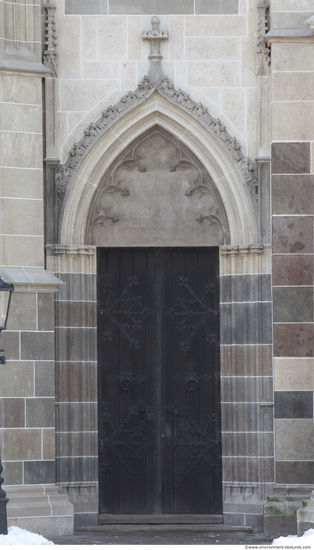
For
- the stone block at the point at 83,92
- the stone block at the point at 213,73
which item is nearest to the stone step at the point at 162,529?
the stone block at the point at 83,92

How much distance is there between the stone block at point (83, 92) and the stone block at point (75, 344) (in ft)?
8.41

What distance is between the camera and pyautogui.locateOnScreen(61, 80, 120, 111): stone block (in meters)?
11.7

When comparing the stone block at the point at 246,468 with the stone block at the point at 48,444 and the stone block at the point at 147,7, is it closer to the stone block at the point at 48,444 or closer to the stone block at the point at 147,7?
the stone block at the point at 48,444

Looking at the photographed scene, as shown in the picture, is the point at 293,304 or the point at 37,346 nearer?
the point at 37,346

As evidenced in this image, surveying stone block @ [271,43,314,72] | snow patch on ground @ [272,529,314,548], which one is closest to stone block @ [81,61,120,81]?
stone block @ [271,43,314,72]

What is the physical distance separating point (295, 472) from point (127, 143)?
4.15 meters

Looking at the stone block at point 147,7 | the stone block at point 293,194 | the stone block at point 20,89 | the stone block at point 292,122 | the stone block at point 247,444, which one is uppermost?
the stone block at point 147,7

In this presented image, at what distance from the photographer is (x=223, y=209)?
38.5ft

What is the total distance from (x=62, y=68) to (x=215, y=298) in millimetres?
3199

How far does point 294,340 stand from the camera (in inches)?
436

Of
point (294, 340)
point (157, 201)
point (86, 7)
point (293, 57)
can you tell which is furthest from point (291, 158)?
point (86, 7)

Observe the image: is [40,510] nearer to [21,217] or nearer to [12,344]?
[12,344]

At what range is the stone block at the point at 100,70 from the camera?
11.7m

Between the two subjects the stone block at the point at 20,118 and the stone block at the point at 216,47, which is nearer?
the stone block at the point at 20,118
